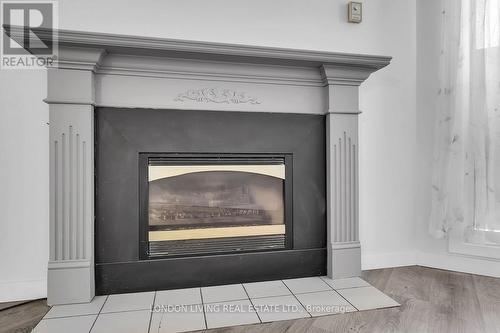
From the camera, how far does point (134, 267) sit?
187 cm

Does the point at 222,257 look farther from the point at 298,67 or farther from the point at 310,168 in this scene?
the point at 298,67

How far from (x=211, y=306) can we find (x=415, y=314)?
1.04 m

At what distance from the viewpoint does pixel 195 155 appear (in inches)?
77.2

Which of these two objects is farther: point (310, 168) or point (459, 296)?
point (310, 168)

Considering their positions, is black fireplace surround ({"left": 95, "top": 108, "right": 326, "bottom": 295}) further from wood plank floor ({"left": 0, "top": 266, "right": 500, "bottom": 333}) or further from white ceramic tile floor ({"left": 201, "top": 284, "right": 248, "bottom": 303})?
wood plank floor ({"left": 0, "top": 266, "right": 500, "bottom": 333})

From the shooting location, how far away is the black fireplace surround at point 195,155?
1854mm

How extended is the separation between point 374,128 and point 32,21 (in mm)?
2366

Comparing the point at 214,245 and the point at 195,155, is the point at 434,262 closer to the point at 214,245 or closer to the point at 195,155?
the point at 214,245

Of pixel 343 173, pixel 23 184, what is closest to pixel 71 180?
pixel 23 184

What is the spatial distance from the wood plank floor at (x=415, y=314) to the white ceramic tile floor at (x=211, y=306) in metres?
0.07

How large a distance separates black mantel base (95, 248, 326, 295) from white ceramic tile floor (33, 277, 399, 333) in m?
0.05

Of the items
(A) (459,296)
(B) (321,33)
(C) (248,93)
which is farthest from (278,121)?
(A) (459,296)

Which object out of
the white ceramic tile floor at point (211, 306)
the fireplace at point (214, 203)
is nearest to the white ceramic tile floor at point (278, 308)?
the white ceramic tile floor at point (211, 306)

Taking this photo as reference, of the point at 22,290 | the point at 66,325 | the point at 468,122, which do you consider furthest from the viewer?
the point at 468,122
